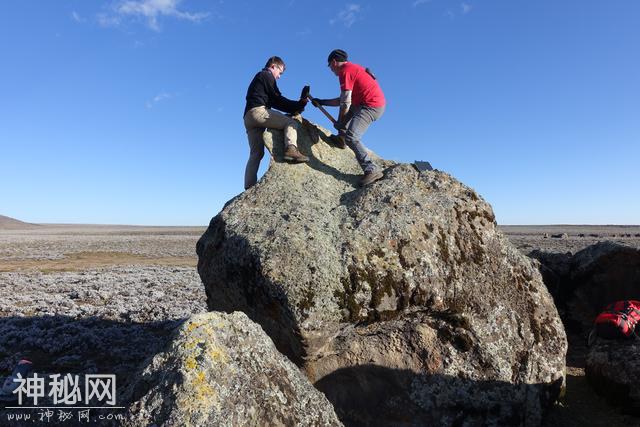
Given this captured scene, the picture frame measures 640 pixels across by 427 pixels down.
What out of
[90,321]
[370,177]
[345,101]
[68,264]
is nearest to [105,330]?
[90,321]

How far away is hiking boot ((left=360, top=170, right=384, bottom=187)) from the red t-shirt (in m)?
1.68

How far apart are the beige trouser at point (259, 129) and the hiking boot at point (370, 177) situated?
178cm

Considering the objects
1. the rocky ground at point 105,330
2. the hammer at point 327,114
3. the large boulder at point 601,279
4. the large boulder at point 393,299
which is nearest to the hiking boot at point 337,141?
the hammer at point 327,114

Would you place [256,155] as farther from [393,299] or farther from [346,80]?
[393,299]

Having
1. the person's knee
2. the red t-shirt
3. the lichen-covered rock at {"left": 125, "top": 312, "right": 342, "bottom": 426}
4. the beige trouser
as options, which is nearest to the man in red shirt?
the red t-shirt

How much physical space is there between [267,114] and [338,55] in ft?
6.77

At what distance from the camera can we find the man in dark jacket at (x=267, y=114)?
9.92m

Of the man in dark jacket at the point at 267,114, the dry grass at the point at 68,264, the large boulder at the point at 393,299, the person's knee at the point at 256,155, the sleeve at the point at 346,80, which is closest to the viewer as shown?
the large boulder at the point at 393,299

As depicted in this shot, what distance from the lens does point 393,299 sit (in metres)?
7.38

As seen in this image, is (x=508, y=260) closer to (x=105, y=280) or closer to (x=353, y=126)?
(x=353, y=126)

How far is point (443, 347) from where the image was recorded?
25.5 feet

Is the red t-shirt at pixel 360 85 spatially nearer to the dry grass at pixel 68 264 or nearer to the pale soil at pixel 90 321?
the pale soil at pixel 90 321

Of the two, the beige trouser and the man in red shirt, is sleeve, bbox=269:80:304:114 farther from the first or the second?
the man in red shirt

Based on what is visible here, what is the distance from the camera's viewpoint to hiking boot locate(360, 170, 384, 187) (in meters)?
9.20
